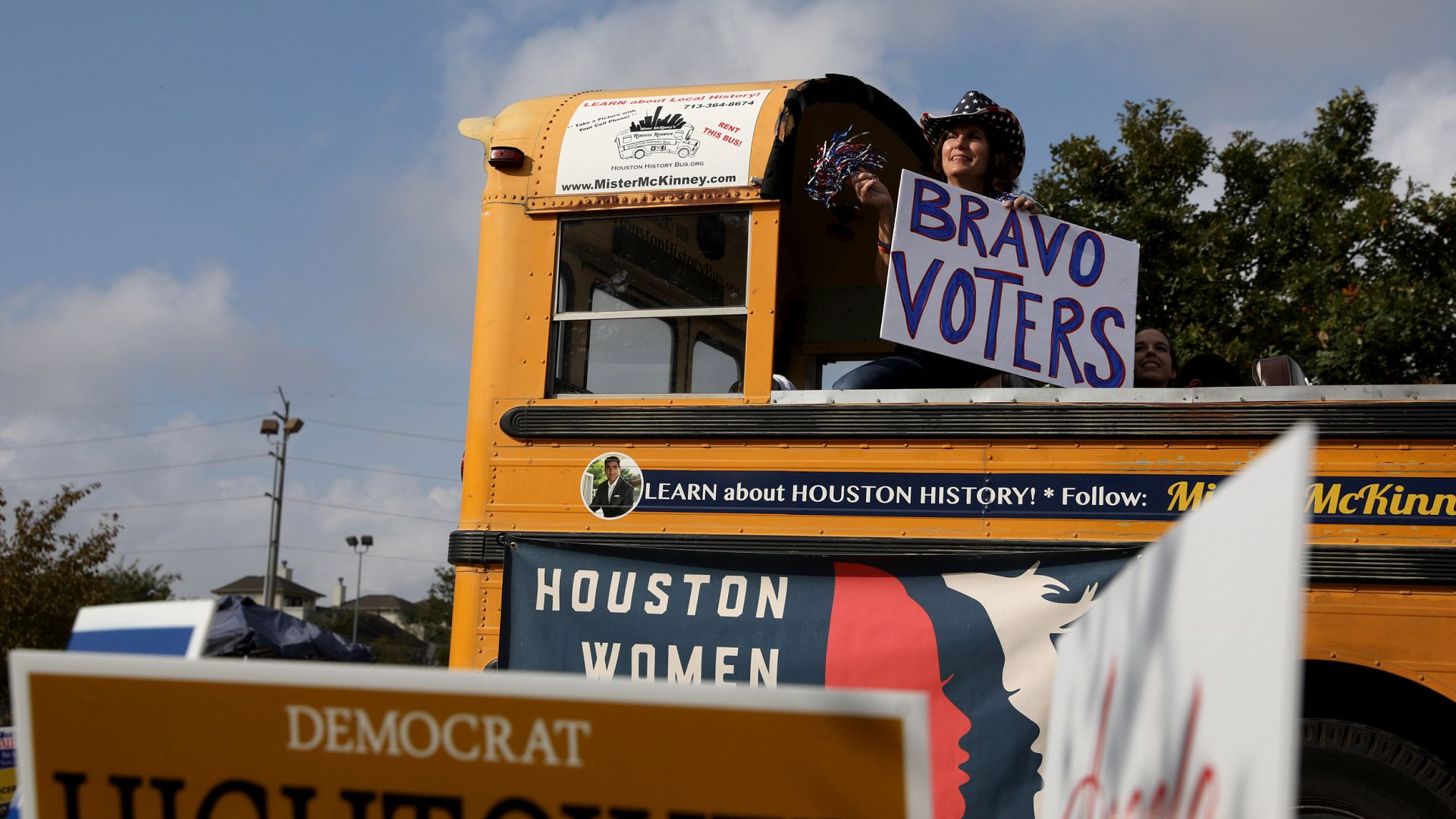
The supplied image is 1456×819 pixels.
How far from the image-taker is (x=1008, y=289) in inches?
169

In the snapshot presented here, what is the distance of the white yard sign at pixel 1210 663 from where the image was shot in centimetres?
102

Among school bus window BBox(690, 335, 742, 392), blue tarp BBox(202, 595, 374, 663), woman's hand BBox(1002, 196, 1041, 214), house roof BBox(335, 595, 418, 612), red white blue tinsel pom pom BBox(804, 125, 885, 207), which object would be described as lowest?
house roof BBox(335, 595, 418, 612)

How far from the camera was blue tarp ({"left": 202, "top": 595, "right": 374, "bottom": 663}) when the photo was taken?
14398 mm

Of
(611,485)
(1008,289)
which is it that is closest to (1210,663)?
(611,485)

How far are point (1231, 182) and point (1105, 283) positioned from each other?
9.81 m

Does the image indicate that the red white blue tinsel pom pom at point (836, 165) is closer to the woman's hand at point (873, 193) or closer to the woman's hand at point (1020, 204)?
the woman's hand at point (873, 193)

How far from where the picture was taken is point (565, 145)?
14.6 feet

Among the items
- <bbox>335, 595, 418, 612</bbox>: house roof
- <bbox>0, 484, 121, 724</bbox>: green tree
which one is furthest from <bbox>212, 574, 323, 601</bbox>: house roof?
<bbox>0, 484, 121, 724</bbox>: green tree

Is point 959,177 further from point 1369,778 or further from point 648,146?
point 1369,778

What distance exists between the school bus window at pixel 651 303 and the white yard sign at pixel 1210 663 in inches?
107

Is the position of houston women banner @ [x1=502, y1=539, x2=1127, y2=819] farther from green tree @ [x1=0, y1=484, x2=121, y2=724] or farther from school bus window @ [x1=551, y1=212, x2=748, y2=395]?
green tree @ [x1=0, y1=484, x2=121, y2=724]

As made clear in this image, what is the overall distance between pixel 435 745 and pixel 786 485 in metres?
2.62

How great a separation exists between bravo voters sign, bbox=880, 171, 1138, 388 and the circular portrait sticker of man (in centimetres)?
95

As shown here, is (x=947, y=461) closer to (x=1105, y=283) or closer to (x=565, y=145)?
(x=1105, y=283)
